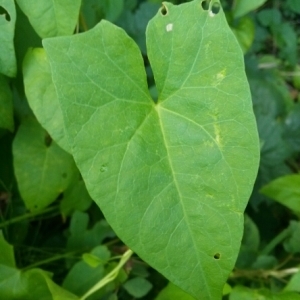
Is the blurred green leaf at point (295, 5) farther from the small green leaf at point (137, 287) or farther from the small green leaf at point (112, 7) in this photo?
the small green leaf at point (137, 287)

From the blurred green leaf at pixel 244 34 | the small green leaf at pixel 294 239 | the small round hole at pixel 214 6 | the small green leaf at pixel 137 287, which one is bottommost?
the small green leaf at pixel 137 287

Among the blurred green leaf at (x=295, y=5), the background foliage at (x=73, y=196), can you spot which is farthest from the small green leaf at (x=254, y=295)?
the blurred green leaf at (x=295, y=5)

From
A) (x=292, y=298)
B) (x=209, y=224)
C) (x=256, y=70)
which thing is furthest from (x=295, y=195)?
(x=256, y=70)

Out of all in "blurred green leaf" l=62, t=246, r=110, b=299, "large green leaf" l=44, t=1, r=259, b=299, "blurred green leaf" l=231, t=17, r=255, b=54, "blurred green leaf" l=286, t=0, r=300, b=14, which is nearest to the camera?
"large green leaf" l=44, t=1, r=259, b=299

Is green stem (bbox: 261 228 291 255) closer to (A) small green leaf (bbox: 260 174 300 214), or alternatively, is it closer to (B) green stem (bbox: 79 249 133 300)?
(A) small green leaf (bbox: 260 174 300 214)

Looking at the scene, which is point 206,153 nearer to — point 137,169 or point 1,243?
point 137,169

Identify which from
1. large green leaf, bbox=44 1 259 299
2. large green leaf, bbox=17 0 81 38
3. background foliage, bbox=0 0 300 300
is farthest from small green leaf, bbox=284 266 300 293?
large green leaf, bbox=17 0 81 38
